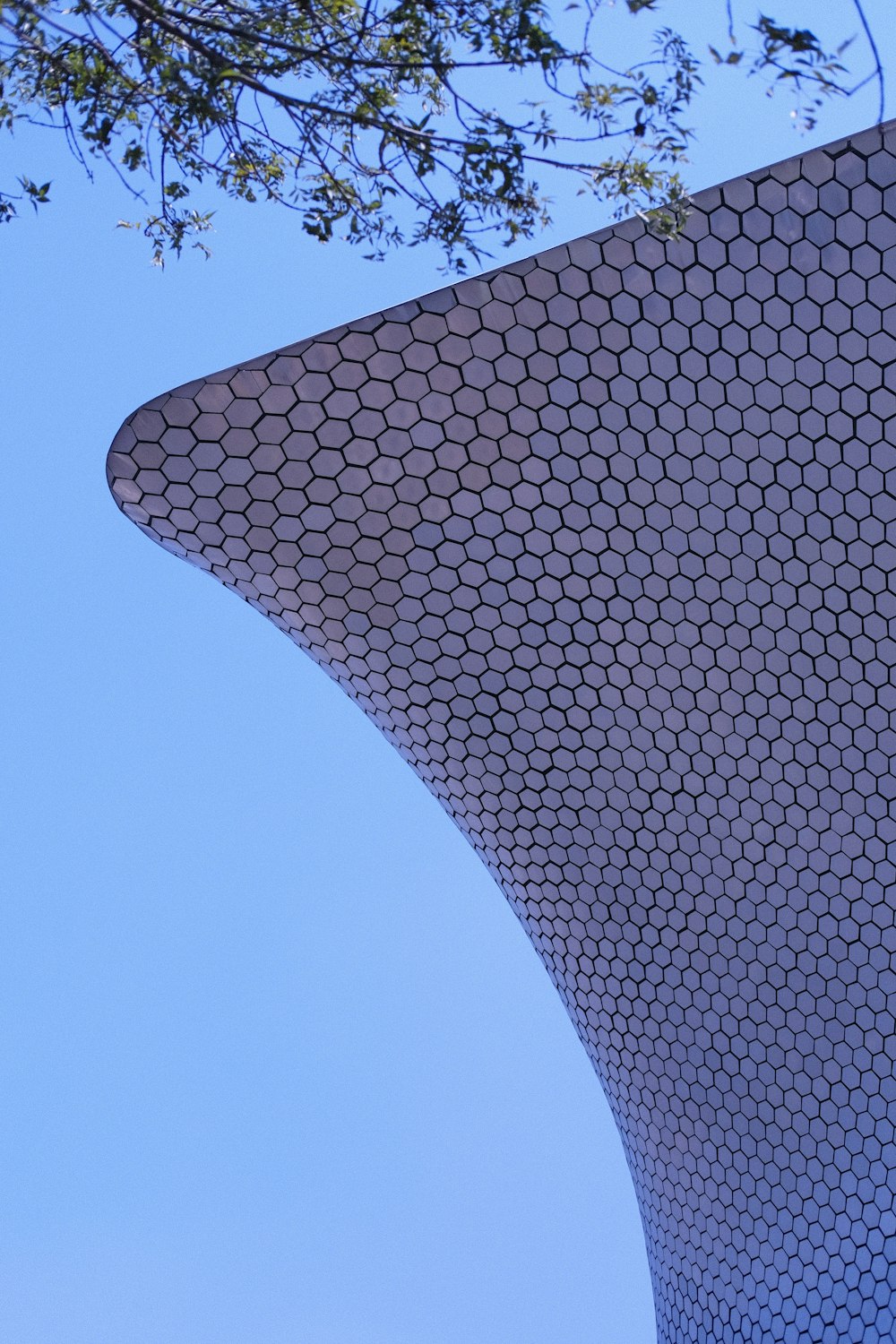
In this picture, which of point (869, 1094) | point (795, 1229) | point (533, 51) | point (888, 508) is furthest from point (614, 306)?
point (795, 1229)

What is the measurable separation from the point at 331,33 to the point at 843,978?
4.86 m

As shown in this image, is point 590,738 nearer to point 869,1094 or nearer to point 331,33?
point 869,1094

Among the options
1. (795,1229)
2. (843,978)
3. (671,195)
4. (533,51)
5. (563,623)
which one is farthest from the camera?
(795,1229)

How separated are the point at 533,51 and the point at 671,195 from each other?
0.43m

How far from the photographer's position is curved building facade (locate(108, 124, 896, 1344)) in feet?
14.4

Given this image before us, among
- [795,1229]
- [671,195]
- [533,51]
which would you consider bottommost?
[795,1229]

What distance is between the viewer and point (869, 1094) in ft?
19.5

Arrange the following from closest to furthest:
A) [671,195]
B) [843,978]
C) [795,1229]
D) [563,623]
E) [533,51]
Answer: [533,51] → [671,195] → [563,623] → [843,978] → [795,1229]

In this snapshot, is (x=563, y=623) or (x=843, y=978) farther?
(x=843, y=978)

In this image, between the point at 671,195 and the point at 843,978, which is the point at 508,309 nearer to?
the point at 671,195

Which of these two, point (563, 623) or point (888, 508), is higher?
point (888, 508)

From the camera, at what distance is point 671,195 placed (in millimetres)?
2465

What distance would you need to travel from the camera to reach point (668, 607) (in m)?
5.03

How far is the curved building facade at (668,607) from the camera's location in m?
4.38
